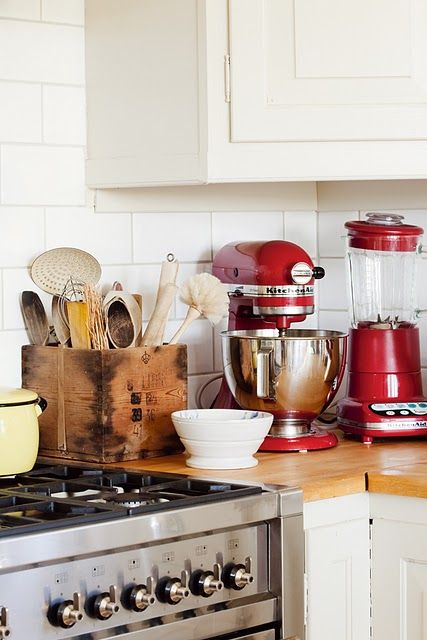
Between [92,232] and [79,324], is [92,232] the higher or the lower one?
the higher one

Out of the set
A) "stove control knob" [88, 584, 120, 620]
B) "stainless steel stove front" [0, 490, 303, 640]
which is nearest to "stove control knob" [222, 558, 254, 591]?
"stainless steel stove front" [0, 490, 303, 640]

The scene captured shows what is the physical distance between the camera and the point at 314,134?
2258mm

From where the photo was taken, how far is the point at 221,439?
2.06 m

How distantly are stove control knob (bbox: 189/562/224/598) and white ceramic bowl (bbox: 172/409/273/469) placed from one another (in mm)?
356

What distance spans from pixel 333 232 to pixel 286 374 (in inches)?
26.1

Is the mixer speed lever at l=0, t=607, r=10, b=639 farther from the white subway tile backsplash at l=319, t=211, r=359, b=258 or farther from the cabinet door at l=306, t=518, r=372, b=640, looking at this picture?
the white subway tile backsplash at l=319, t=211, r=359, b=258

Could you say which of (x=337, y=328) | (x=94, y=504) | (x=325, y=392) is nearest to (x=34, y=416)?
(x=94, y=504)

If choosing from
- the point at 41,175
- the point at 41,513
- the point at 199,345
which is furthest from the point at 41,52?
the point at 41,513

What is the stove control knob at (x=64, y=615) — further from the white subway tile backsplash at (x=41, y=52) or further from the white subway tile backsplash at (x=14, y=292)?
the white subway tile backsplash at (x=41, y=52)

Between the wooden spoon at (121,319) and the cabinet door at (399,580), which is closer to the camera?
the cabinet door at (399,580)

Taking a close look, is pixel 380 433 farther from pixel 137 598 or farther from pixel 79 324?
pixel 137 598

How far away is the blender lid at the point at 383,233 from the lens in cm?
244

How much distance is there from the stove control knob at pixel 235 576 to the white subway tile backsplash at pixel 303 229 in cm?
117

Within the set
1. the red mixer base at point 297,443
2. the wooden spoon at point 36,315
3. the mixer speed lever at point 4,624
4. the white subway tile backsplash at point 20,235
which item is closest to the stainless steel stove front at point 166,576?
the mixer speed lever at point 4,624
